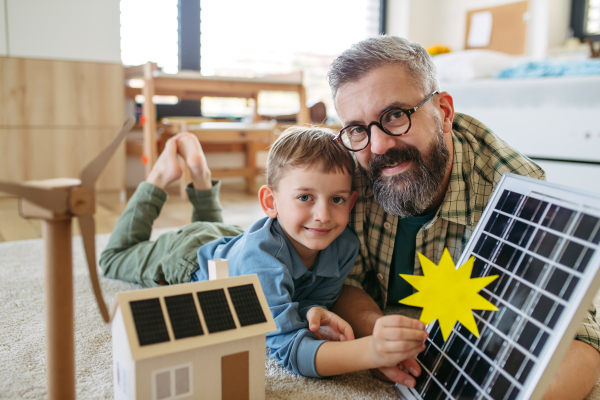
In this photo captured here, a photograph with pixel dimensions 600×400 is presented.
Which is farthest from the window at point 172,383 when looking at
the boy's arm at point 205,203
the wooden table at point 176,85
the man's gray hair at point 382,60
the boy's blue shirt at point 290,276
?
the wooden table at point 176,85

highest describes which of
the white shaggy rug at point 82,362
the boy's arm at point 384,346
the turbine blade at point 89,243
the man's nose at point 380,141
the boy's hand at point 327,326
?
the man's nose at point 380,141

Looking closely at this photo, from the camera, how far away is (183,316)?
0.75 meters

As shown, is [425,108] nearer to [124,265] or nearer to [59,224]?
[59,224]

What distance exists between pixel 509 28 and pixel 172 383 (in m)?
4.63

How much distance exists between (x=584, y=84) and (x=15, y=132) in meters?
3.26

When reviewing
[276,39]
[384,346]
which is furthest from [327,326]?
[276,39]

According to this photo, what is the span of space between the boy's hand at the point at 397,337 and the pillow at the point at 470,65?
2735 millimetres

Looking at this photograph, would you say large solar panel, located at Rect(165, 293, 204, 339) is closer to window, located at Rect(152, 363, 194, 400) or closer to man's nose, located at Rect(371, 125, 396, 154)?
window, located at Rect(152, 363, 194, 400)

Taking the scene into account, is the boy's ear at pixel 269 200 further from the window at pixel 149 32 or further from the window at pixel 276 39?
the window at pixel 276 39

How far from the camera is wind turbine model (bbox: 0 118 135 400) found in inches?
25.3

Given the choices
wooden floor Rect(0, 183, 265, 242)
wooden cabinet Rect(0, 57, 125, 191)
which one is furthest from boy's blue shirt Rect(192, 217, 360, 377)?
wooden cabinet Rect(0, 57, 125, 191)

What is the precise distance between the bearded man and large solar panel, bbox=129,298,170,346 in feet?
1.44

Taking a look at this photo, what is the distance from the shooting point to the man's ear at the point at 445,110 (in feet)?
3.77

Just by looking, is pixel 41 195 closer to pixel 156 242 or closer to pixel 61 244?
pixel 61 244
